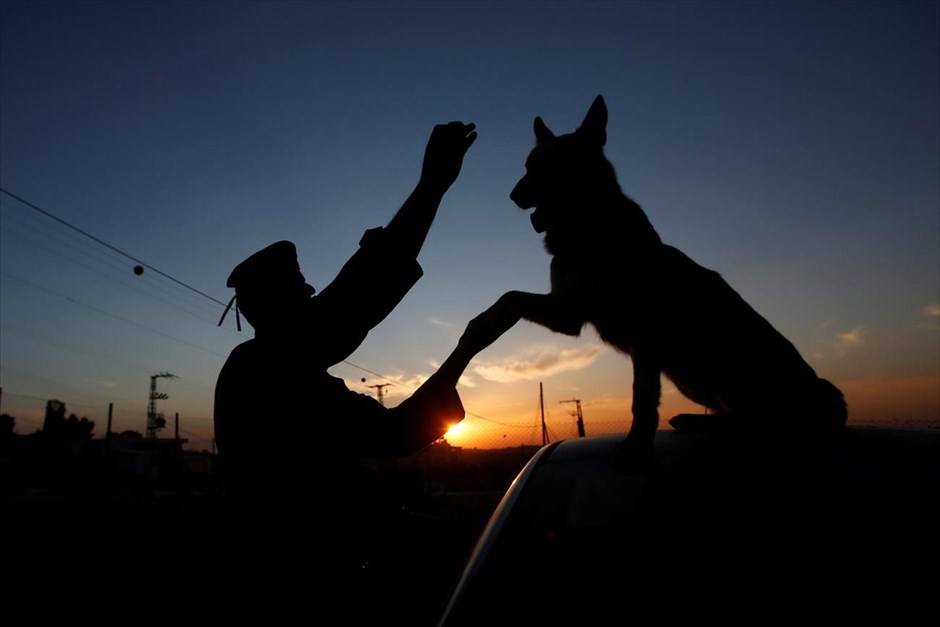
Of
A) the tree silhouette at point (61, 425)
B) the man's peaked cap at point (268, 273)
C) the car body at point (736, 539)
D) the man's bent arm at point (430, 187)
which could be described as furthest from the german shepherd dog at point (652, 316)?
the tree silhouette at point (61, 425)

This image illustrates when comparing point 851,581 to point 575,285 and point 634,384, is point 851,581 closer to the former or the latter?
point 634,384

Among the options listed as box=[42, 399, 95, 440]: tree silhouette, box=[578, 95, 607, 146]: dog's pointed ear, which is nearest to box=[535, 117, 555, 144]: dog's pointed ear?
box=[578, 95, 607, 146]: dog's pointed ear

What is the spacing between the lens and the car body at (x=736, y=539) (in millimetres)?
1343

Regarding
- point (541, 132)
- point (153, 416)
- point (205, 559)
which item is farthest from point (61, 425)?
point (541, 132)

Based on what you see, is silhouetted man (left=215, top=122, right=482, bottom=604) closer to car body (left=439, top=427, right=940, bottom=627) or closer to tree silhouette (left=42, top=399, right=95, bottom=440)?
car body (left=439, top=427, right=940, bottom=627)

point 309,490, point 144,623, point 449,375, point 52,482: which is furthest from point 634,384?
point 52,482

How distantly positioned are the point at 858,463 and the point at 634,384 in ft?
3.60

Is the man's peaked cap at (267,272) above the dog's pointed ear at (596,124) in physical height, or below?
below

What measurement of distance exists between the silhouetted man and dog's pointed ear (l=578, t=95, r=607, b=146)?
1.53 m

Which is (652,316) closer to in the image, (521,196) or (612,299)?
(612,299)

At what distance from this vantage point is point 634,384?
264cm

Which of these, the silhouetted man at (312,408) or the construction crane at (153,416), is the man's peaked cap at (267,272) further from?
the construction crane at (153,416)

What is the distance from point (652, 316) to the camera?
2.58 m

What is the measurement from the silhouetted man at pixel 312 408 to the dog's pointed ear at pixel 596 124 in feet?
5.03
